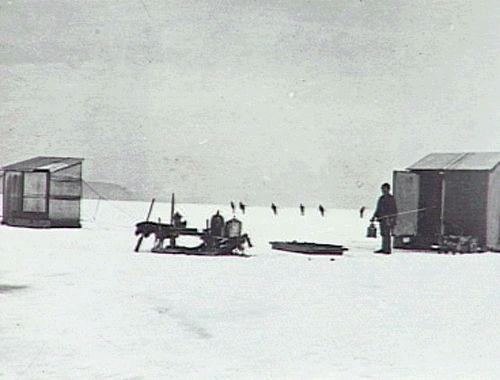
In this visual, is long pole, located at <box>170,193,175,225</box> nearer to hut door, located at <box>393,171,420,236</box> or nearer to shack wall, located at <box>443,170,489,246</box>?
hut door, located at <box>393,171,420,236</box>

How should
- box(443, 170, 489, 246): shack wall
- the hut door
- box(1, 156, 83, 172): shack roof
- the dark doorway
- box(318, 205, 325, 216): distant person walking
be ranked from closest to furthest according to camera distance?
box(1, 156, 83, 172): shack roof
box(318, 205, 325, 216): distant person walking
the hut door
the dark doorway
box(443, 170, 489, 246): shack wall

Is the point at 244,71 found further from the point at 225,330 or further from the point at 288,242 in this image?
the point at 225,330

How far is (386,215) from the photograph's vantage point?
3.22 metres

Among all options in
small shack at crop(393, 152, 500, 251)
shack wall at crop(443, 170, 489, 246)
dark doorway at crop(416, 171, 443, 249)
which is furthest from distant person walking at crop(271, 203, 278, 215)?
shack wall at crop(443, 170, 489, 246)

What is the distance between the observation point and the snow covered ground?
1820mm

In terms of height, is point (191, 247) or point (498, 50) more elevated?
point (498, 50)

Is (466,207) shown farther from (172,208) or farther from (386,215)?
(172,208)

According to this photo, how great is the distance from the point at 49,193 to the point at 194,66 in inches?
65.1

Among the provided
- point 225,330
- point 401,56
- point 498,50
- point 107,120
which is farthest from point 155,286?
point 498,50

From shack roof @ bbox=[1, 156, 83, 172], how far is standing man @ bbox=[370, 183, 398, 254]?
4.24ft

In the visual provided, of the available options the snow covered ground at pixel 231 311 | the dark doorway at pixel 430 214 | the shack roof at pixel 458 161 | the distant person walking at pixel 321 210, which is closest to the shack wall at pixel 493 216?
the dark doorway at pixel 430 214

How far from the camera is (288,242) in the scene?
9.30 feet

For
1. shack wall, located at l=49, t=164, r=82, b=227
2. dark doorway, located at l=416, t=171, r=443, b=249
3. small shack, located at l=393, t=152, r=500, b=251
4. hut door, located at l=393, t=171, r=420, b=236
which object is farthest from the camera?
dark doorway, located at l=416, t=171, r=443, b=249

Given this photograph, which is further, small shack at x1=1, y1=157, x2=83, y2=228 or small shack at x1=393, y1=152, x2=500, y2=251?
small shack at x1=393, y1=152, x2=500, y2=251
